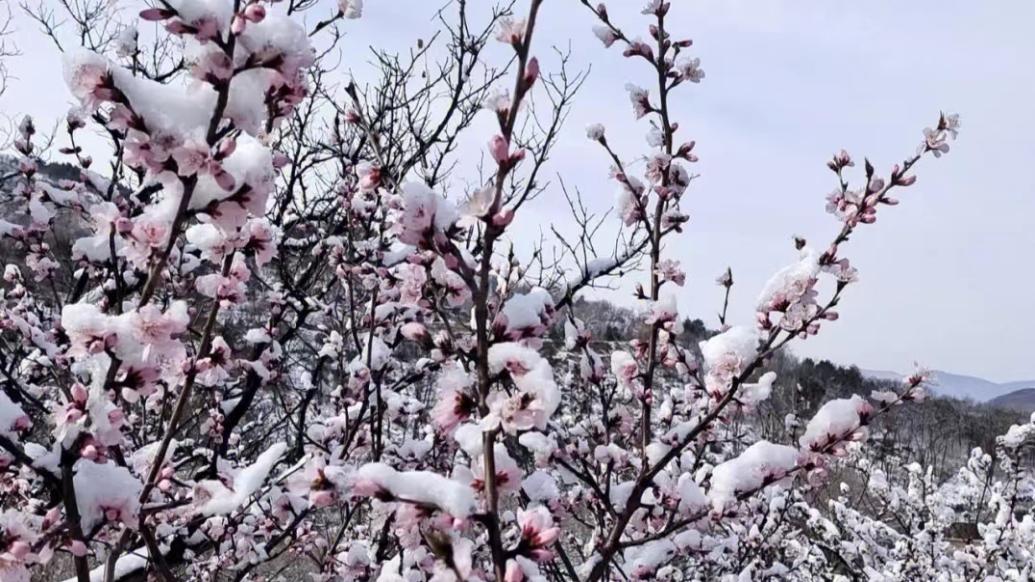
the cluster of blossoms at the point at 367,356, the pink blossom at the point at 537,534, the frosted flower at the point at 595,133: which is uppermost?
the frosted flower at the point at 595,133

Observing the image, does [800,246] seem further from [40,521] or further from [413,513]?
[40,521]

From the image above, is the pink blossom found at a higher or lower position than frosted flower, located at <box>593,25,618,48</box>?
lower

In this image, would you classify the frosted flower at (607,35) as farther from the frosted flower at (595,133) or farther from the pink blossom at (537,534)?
the pink blossom at (537,534)

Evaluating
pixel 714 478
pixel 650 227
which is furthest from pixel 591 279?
pixel 714 478

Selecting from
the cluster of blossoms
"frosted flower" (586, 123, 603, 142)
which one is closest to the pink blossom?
the cluster of blossoms

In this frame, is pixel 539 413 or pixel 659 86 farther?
pixel 659 86

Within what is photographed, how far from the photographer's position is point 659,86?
2965 millimetres

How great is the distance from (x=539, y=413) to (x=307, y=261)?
5.66 meters

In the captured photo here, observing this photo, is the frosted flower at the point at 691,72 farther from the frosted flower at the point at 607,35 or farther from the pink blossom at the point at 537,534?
the pink blossom at the point at 537,534

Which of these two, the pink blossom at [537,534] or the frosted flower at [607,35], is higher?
the frosted flower at [607,35]

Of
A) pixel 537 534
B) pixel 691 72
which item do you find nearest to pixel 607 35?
pixel 691 72

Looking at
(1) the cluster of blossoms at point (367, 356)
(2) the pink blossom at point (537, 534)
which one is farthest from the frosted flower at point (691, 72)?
(2) the pink blossom at point (537, 534)

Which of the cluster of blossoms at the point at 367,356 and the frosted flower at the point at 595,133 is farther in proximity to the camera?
the frosted flower at the point at 595,133

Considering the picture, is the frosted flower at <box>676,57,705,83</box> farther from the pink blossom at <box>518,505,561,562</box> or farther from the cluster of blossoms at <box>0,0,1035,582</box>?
the pink blossom at <box>518,505,561,562</box>
